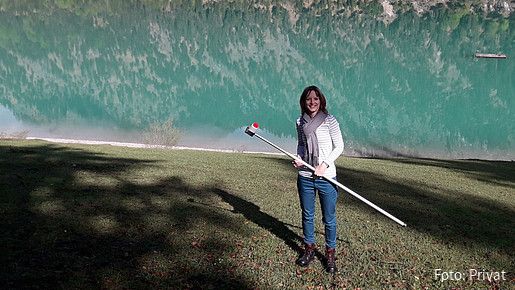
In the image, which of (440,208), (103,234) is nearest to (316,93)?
(103,234)

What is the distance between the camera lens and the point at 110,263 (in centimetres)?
886

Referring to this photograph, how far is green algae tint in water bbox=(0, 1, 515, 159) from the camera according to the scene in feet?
192

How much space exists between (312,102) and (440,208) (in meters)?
8.60

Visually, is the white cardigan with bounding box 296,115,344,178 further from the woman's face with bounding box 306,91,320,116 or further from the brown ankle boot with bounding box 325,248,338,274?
the brown ankle boot with bounding box 325,248,338,274

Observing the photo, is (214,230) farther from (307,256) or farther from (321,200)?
(321,200)

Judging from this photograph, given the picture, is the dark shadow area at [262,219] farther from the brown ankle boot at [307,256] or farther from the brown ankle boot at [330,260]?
the brown ankle boot at [330,260]

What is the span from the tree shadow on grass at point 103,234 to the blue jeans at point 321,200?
1716mm

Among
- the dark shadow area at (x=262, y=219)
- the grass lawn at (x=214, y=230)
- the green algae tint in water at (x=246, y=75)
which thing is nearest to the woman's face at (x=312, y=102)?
the grass lawn at (x=214, y=230)

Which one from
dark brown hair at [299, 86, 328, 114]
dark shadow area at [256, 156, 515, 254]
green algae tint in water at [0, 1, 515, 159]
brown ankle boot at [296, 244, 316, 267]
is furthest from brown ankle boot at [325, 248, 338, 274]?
green algae tint in water at [0, 1, 515, 159]

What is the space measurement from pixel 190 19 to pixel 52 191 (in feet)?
555

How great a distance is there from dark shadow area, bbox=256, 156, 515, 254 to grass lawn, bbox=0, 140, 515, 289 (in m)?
0.06

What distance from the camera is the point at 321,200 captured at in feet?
28.7

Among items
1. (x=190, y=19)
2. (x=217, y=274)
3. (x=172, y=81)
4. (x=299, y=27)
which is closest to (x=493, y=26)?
(x=299, y=27)

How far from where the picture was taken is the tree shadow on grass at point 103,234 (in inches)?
331
